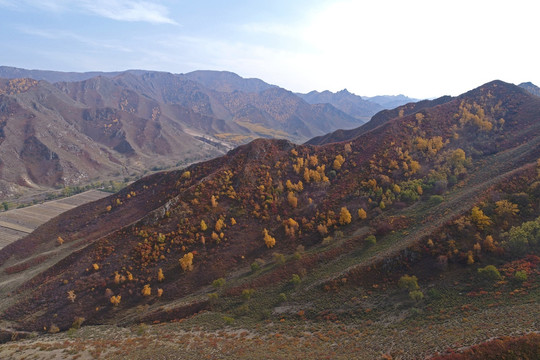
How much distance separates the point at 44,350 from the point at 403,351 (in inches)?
1884

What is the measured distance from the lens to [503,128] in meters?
103

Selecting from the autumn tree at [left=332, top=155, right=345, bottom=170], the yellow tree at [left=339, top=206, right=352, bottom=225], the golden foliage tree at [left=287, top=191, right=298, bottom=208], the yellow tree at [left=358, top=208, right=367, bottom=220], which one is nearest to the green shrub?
the yellow tree at [left=358, top=208, right=367, bottom=220]

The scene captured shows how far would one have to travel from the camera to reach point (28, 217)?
14400 centimetres

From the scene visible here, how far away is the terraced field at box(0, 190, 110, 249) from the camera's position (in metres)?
124

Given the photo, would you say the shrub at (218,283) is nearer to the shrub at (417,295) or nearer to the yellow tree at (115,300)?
the yellow tree at (115,300)

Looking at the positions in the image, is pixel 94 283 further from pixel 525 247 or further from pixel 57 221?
pixel 525 247

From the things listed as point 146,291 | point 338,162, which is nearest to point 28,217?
point 146,291

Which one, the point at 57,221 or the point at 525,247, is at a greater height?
the point at 525,247

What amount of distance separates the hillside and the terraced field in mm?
37384

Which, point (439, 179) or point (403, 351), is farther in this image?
point (439, 179)

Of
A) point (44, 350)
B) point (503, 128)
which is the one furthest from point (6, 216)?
point (503, 128)

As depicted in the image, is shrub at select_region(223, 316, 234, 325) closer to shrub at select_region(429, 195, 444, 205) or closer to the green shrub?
the green shrub

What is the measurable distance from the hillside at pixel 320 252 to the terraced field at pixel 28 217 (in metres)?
37.4

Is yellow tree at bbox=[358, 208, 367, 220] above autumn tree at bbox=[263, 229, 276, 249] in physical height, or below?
above
